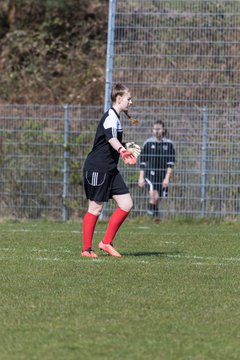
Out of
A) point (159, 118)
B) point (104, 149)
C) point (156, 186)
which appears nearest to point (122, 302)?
point (104, 149)

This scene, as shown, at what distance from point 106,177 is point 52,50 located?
16160 millimetres

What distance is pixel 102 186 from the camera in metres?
11.5

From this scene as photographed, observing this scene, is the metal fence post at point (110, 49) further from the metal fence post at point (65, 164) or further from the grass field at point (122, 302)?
the grass field at point (122, 302)

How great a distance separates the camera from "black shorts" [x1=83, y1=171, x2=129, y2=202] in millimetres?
11453

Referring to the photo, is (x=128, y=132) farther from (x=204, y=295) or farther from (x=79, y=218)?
(x=204, y=295)

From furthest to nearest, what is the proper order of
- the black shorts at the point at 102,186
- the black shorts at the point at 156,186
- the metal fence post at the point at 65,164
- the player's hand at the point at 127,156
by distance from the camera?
the metal fence post at the point at 65,164 → the black shorts at the point at 156,186 → the black shorts at the point at 102,186 → the player's hand at the point at 127,156

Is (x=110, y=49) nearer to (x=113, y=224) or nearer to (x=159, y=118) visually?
(x=159, y=118)

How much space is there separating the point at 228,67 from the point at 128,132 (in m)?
2.45

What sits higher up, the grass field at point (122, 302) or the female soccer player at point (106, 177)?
the female soccer player at point (106, 177)

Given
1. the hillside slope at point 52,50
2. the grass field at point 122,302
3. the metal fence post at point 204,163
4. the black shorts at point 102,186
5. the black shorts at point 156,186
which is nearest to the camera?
the grass field at point 122,302

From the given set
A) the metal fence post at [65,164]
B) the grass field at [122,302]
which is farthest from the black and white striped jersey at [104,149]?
the metal fence post at [65,164]

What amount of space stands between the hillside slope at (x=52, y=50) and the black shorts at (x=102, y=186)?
13.6 metres

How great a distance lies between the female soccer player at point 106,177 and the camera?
1141 cm

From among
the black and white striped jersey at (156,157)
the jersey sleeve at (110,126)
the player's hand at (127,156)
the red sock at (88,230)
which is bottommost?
the red sock at (88,230)
